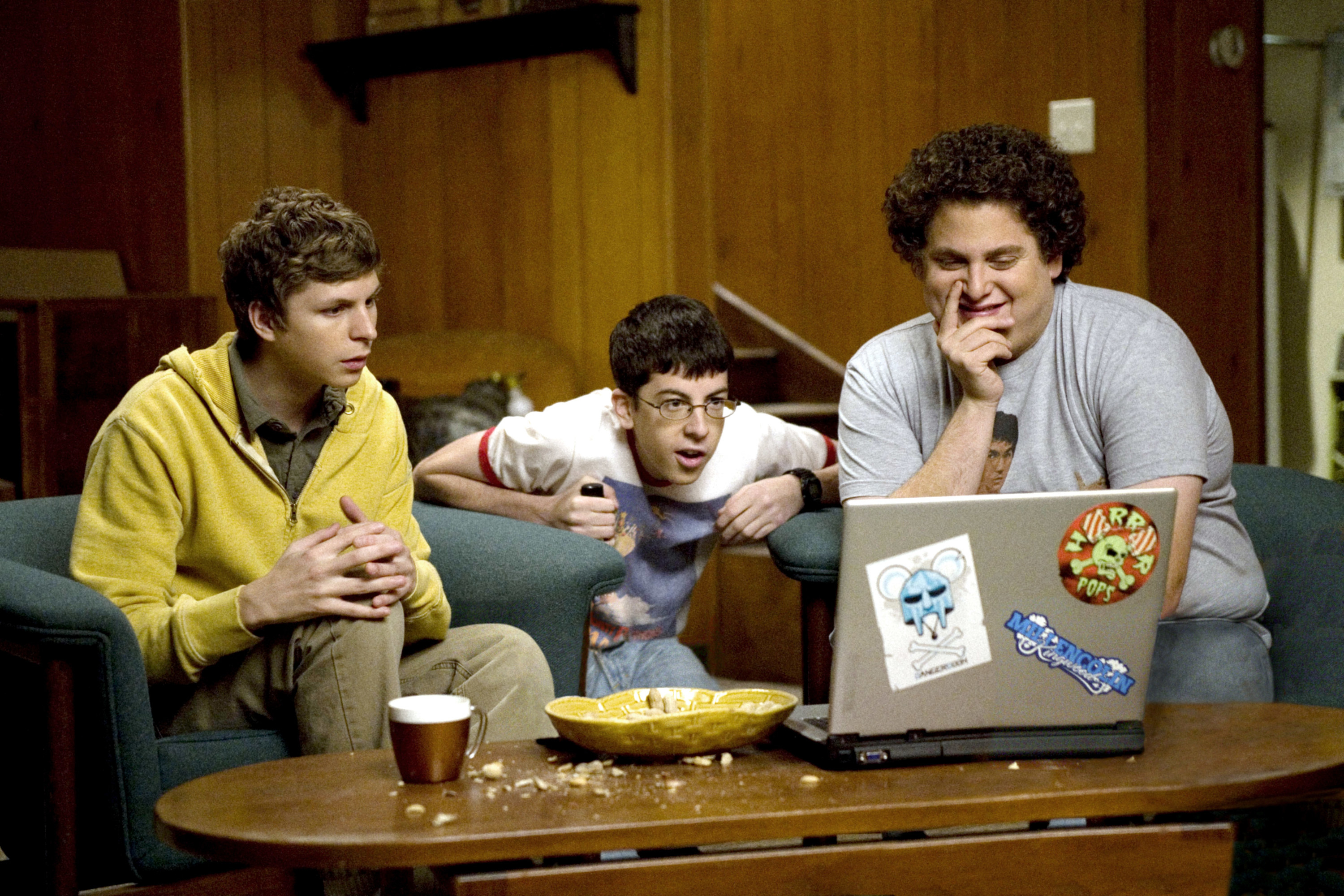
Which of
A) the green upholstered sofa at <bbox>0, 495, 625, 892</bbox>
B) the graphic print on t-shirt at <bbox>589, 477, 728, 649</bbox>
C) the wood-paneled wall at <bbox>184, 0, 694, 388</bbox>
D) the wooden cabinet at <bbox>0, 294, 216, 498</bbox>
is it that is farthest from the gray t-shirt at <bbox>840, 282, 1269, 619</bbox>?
the wooden cabinet at <bbox>0, 294, 216, 498</bbox>

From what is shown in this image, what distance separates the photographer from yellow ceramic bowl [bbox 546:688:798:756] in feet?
4.49

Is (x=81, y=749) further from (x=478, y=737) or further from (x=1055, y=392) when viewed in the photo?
(x=1055, y=392)

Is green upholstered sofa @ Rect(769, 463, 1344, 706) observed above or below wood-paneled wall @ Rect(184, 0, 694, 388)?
below

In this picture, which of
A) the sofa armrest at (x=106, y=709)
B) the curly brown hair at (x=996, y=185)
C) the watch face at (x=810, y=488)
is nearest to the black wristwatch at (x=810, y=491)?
the watch face at (x=810, y=488)

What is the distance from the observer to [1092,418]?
1.94 metres

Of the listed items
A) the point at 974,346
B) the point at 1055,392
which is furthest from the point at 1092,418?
the point at 974,346

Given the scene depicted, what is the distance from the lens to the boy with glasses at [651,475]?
2.23 metres

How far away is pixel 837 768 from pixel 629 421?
1039mm

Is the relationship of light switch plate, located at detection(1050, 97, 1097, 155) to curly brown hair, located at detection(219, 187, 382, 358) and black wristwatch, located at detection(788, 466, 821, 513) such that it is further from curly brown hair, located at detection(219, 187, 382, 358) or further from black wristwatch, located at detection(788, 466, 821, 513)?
curly brown hair, located at detection(219, 187, 382, 358)

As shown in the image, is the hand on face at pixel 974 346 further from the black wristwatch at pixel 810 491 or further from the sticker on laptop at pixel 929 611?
the sticker on laptop at pixel 929 611

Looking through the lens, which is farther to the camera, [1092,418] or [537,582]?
[537,582]

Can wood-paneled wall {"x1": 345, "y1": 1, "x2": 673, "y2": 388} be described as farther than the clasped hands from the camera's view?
Yes

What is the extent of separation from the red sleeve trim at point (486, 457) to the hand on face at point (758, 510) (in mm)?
394

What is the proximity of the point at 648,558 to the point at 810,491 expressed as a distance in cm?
29
